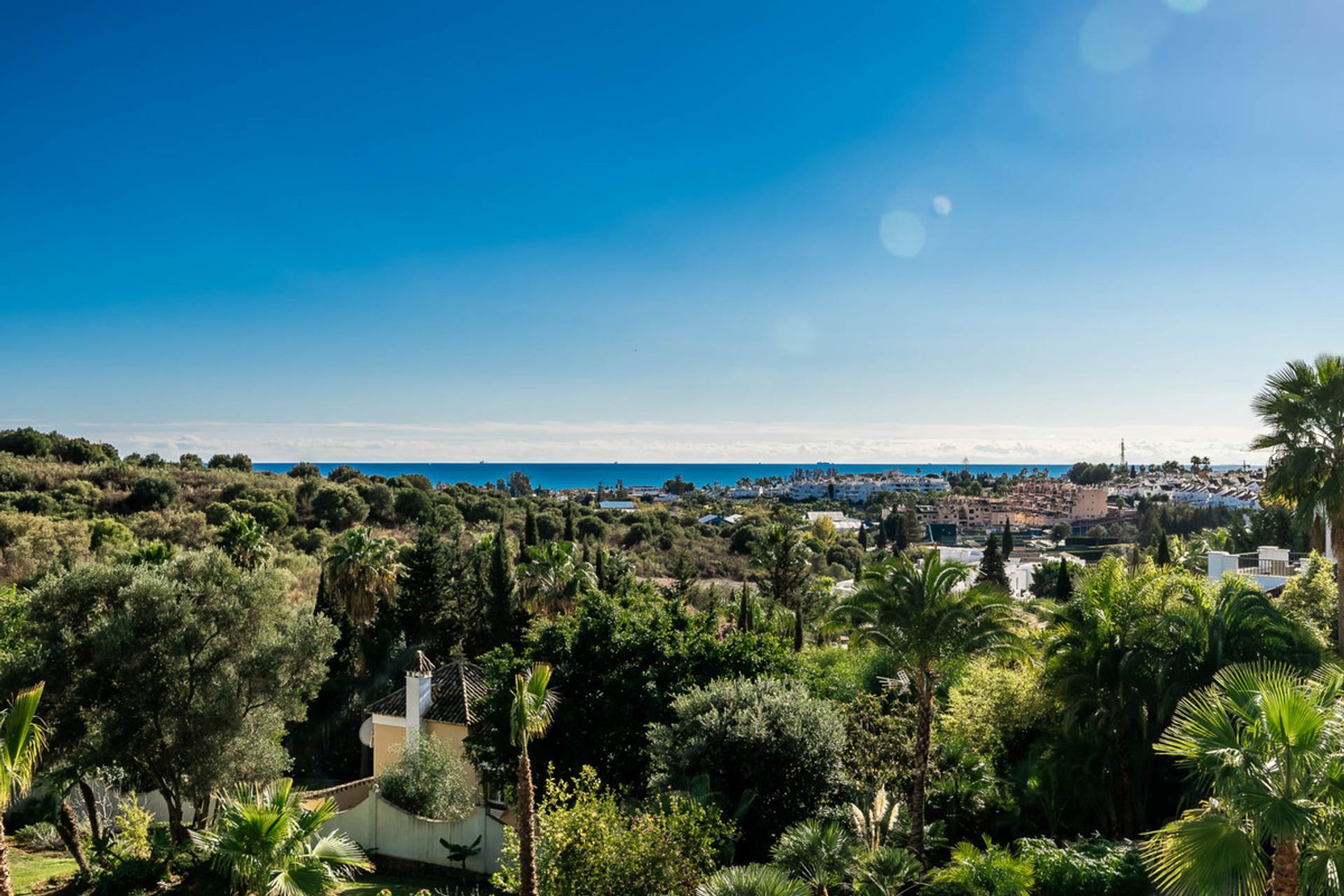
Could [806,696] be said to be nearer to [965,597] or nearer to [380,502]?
[965,597]

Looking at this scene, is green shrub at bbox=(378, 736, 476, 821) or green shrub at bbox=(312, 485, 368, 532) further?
green shrub at bbox=(312, 485, 368, 532)

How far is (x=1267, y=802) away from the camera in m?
6.49

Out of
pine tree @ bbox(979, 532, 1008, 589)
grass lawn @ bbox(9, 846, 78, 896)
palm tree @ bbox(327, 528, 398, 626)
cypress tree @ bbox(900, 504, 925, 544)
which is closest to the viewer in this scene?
grass lawn @ bbox(9, 846, 78, 896)

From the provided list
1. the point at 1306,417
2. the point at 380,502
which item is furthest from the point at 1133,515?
the point at 1306,417

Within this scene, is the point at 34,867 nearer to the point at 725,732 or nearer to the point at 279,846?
the point at 279,846

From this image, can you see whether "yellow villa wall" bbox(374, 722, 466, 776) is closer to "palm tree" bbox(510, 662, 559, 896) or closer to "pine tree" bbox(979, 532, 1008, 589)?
"palm tree" bbox(510, 662, 559, 896)

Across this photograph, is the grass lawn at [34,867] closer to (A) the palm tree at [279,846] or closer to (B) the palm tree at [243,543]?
(A) the palm tree at [279,846]

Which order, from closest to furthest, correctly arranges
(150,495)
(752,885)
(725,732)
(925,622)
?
(752,885) < (925,622) < (725,732) < (150,495)

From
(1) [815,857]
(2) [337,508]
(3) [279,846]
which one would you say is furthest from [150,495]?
(1) [815,857]

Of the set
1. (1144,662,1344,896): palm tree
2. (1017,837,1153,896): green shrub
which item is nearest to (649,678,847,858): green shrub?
(1017,837,1153,896): green shrub

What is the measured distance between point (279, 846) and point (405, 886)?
711 cm

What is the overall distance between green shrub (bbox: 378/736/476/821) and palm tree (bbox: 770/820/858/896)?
29.1 ft

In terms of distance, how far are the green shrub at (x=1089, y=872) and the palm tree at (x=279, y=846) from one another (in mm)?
10083

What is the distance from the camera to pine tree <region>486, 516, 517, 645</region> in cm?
3222
